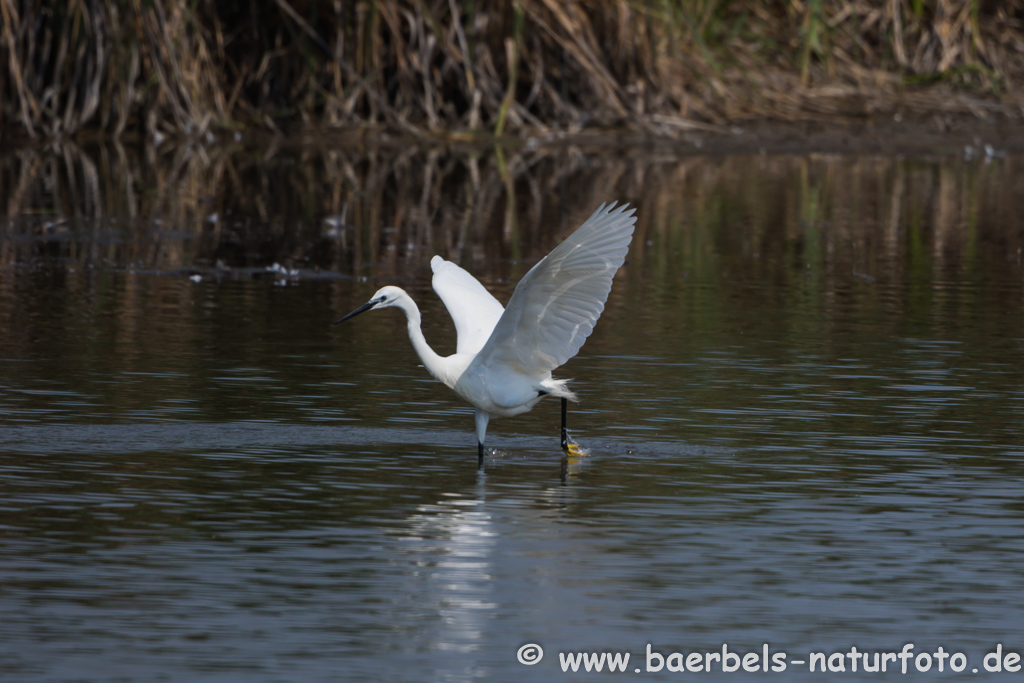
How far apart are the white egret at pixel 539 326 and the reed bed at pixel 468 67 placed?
15273 millimetres

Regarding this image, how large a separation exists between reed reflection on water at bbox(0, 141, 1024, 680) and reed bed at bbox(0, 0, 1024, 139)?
728 centimetres

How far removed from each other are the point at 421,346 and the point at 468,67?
16.4 m

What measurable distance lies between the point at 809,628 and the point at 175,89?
19.3m

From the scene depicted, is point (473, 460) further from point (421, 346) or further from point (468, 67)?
point (468, 67)

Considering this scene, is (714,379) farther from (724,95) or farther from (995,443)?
(724,95)

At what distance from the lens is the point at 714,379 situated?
9695 millimetres

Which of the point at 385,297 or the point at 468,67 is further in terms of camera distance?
the point at 468,67

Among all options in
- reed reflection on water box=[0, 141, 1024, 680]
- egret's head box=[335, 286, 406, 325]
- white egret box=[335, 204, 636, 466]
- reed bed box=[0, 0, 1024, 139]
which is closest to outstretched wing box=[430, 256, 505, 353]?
white egret box=[335, 204, 636, 466]

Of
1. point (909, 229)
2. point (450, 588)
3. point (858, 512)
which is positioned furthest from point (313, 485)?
point (909, 229)

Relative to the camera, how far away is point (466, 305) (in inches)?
345

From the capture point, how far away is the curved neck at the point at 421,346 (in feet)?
26.3
